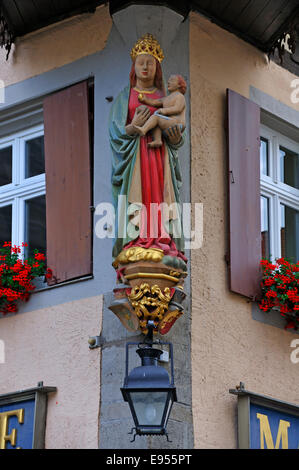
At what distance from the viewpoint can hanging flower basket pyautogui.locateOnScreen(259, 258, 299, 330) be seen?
11.3 m

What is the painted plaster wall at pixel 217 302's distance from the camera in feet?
35.0

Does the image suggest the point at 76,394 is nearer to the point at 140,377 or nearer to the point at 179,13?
the point at 140,377

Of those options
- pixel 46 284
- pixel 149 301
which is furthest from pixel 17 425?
pixel 149 301

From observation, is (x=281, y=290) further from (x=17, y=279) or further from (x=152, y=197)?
(x=17, y=279)

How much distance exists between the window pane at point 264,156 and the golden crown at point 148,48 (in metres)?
1.93

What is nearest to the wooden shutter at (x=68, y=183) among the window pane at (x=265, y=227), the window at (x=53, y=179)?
the window at (x=53, y=179)

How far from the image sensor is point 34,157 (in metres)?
12.3

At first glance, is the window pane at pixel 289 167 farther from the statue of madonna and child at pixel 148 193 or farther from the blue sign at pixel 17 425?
the blue sign at pixel 17 425

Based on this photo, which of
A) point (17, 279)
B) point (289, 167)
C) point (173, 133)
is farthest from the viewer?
point (289, 167)

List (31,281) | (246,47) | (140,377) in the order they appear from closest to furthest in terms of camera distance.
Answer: (140,377) < (31,281) < (246,47)

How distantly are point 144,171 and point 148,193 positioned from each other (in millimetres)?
181

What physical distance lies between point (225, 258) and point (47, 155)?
5.76 ft

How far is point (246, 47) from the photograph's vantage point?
481 inches
